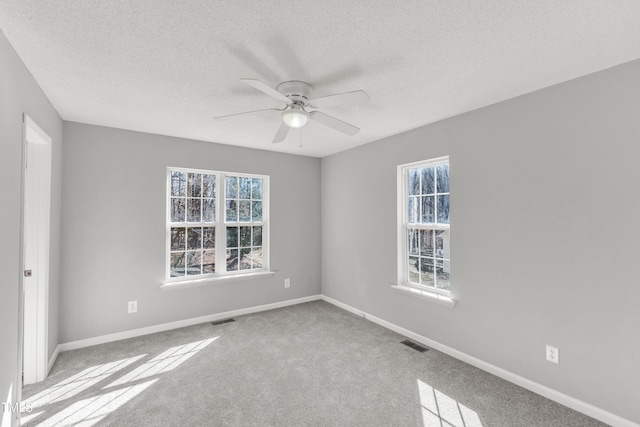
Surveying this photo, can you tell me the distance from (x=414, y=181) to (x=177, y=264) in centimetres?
322

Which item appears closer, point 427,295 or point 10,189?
point 10,189

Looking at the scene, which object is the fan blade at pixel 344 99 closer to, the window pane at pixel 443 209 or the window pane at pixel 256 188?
the window pane at pixel 443 209

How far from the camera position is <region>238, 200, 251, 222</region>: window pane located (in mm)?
4449

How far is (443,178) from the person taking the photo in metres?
3.29

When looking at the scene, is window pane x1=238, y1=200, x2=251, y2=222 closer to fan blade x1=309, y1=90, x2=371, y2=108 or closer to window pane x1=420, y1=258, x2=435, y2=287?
window pane x1=420, y1=258, x2=435, y2=287

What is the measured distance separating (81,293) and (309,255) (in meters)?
2.99

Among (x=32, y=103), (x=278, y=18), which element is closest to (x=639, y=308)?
(x=278, y=18)

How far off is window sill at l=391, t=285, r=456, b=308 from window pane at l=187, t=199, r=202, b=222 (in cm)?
274

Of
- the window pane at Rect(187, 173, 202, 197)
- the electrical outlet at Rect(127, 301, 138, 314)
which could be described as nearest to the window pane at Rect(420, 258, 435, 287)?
the window pane at Rect(187, 173, 202, 197)

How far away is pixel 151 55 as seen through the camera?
1.92 meters

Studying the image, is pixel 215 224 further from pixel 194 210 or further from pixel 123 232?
pixel 123 232

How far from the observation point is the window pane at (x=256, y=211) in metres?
4.57

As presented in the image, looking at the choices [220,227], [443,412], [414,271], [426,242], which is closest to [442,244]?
[426,242]

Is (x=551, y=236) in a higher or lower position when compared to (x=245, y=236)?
higher
